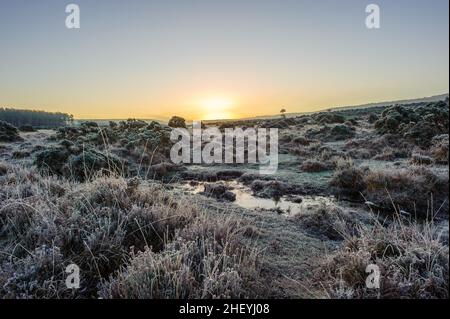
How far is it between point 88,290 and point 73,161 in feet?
27.5

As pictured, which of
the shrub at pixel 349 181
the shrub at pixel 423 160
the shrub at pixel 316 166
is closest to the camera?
the shrub at pixel 349 181

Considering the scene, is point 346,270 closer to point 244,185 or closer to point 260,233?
point 260,233

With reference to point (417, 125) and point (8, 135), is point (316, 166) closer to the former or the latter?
point (417, 125)

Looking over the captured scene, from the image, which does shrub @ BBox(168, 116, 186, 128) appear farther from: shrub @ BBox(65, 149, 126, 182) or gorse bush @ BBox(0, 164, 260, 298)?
gorse bush @ BBox(0, 164, 260, 298)

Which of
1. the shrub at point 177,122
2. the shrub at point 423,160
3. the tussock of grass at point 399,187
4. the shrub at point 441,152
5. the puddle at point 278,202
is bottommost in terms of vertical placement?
the puddle at point 278,202

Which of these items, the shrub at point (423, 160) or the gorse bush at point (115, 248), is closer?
the gorse bush at point (115, 248)

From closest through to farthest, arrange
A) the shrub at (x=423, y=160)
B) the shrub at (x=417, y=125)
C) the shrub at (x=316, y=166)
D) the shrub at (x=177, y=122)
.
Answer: the shrub at (x=423, y=160)
the shrub at (x=316, y=166)
the shrub at (x=417, y=125)
the shrub at (x=177, y=122)

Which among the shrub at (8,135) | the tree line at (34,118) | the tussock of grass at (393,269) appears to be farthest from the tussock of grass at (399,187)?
the tree line at (34,118)

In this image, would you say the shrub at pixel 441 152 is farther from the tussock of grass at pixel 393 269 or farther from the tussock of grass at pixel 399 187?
the tussock of grass at pixel 393 269

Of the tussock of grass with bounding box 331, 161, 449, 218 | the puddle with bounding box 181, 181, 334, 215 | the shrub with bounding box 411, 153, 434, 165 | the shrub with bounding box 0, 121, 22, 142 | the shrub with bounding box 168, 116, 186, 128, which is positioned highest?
the shrub with bounding box 168, 116, 186, 128

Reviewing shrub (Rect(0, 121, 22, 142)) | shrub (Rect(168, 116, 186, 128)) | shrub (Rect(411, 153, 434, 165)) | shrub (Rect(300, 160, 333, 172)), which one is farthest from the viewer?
shrub (Rect(168, 116, 186, 128))

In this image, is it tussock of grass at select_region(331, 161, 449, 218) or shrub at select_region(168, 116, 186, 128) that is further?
shrub at select_region(168, 116, 186, 128)

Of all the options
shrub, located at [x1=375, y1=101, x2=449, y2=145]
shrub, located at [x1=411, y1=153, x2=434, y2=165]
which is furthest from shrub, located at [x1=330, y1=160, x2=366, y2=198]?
shrub, located at [x1=375, y1=101, x2=449, y2=145]

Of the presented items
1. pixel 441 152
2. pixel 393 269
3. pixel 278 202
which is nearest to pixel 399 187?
pixel 278 202
